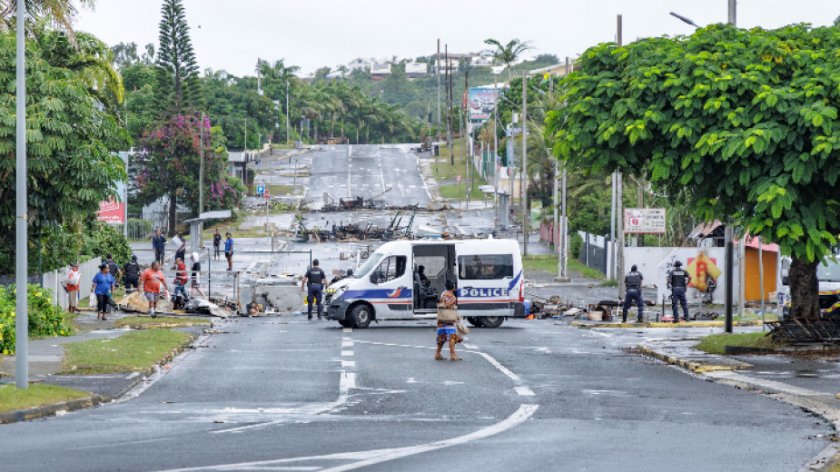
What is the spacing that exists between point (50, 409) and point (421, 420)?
16.4 feet

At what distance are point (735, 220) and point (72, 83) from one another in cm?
1638

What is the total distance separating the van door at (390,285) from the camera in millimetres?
34875

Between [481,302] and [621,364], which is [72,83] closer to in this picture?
[481,302]

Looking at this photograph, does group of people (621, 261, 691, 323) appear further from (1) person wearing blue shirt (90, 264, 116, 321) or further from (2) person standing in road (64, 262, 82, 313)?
(2) person standing in road (64, 262, 82, 313)

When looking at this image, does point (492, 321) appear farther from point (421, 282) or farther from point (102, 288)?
point (102, 288)

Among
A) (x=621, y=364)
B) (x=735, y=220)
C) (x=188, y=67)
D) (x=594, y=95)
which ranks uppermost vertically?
(x=188, y=67)

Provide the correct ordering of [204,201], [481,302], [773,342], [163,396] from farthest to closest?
1. [204,201]
2. [481,302]
3. [773,342]
4. [163,396]

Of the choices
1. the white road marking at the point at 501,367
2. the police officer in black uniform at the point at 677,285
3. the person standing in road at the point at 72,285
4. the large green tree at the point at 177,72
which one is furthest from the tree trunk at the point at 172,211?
the white road marking at the point at 501,367

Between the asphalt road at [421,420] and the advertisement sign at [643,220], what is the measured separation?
20595mm

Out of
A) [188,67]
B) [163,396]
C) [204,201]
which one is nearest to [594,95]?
[163,396]

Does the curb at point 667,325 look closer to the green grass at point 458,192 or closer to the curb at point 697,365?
the curb at point 697,365

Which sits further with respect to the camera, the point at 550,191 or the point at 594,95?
the point at 550,191

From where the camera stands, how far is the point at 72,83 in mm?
32469

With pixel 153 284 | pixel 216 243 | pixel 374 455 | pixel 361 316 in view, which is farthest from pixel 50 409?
pixel 216 243
